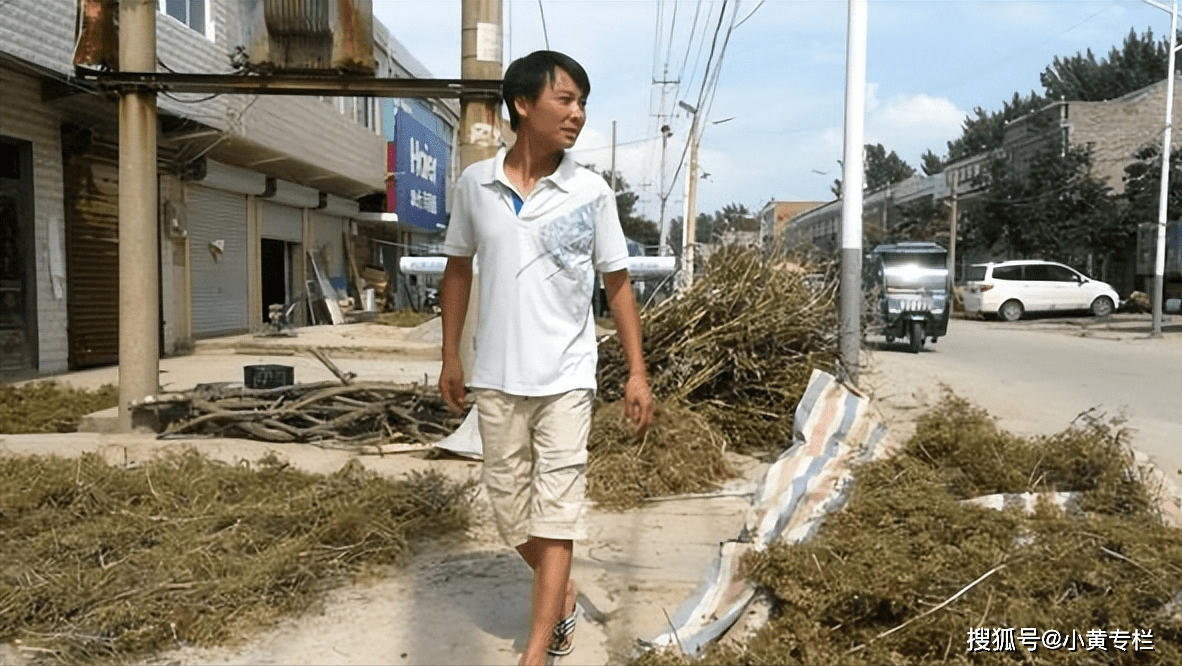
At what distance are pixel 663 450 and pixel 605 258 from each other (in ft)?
8.61

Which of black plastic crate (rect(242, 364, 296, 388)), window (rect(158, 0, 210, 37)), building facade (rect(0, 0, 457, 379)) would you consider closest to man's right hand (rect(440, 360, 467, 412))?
building facade (rect(0, 0, 457, 379))

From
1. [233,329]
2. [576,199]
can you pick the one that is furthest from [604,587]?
[233,329]

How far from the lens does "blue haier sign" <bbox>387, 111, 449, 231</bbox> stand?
19.0 meters

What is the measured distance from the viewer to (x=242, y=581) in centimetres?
334

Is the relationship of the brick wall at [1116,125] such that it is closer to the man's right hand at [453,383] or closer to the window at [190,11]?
the window at [190,11]

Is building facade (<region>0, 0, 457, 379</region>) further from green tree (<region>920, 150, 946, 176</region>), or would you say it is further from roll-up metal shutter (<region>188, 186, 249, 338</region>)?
green tree (<region>920, 150, 946, 176</region>)

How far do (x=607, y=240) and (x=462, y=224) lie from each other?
0.47 m

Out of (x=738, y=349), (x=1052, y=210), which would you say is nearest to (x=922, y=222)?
(x=1052, y=210)

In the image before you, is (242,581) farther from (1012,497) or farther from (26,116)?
(26,116)

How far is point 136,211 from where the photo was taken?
6.53m

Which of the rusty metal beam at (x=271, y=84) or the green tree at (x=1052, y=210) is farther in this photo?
the green tree at (x=1052, y=210)

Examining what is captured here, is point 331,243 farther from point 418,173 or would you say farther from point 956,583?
point 956,583

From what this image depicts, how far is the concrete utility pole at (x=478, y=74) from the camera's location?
6035mm

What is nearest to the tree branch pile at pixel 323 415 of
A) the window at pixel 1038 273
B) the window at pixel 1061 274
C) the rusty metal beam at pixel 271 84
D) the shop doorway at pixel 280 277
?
the rusty metal beam at pixel 271 84
